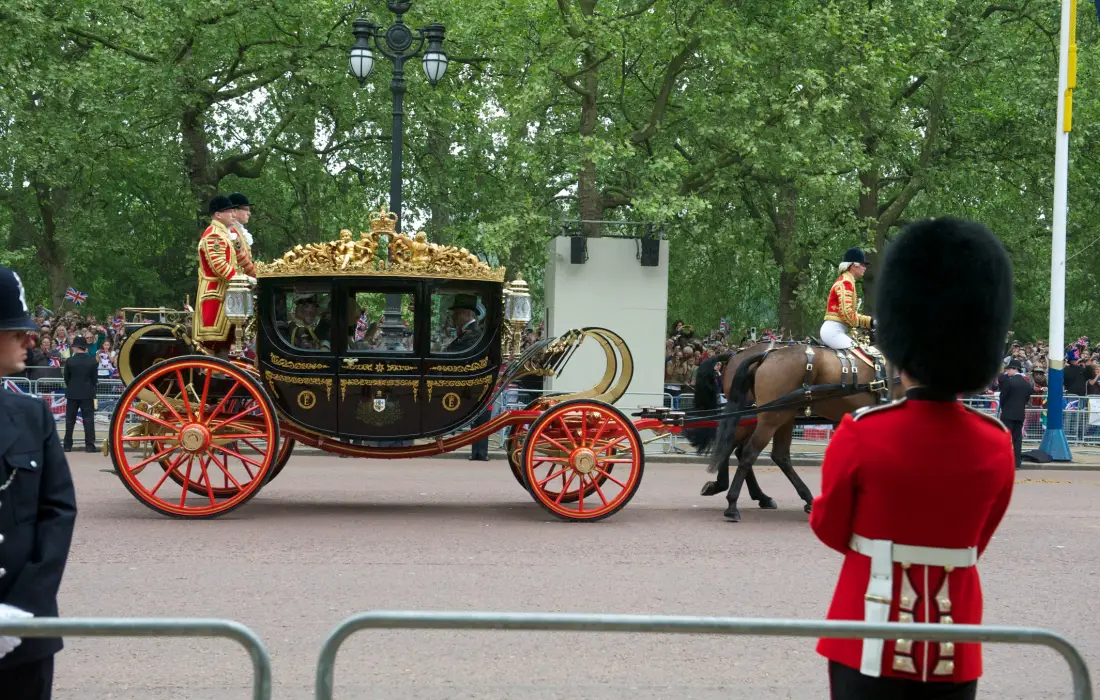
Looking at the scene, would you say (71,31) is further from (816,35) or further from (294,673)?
(294,673)

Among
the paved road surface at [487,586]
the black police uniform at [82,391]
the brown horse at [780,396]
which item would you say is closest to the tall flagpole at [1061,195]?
the paved road surface at [487,586]

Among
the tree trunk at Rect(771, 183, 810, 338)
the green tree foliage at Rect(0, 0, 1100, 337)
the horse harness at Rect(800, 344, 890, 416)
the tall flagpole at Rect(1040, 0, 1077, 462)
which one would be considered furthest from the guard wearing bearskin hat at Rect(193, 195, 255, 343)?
the tree trunk at Rect(771, 183, 810, 338)

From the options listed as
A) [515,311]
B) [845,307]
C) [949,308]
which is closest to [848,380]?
[845,307]

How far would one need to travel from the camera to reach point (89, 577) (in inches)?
305

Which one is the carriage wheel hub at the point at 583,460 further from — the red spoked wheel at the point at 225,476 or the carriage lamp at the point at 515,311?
the red spoked wheel at the point at 225,476

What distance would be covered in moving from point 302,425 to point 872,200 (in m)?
19.6

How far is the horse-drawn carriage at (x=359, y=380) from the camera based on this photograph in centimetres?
1021

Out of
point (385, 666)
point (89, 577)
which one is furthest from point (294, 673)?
point (89, 577)

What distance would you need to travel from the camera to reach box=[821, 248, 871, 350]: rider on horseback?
11.9m

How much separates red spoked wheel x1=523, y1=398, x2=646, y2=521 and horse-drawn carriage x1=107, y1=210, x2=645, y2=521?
0.04 ft

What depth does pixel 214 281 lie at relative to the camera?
10531mm

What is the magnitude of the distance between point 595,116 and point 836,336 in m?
10.4

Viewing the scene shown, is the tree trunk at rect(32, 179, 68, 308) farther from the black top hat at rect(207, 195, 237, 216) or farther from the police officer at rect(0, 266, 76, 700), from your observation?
the police officer at rect(0, 266, 76, 700)

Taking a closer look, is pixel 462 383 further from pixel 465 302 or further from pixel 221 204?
pixel 221 204
